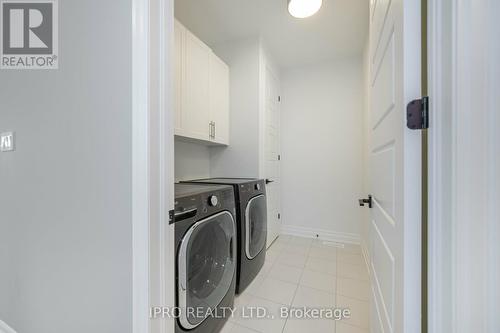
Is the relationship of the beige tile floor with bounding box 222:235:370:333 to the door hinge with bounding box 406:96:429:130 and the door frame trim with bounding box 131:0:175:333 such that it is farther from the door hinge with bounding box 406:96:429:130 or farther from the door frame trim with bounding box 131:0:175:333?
the door hinge with bounding box 406:96:429:130

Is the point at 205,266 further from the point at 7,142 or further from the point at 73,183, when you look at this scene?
the point at 7,142

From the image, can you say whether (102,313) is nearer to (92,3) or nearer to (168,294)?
(168,294)

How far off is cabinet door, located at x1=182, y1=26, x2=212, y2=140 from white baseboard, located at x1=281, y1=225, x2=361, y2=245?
6.47 feet

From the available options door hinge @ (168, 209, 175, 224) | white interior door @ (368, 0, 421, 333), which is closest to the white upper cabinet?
door hinge @ (168, 209, 175, 224)

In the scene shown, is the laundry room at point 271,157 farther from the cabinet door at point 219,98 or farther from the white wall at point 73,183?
the white wall at point 73,183

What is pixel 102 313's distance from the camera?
2.68ft

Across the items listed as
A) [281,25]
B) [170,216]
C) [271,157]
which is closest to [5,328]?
[170,216]

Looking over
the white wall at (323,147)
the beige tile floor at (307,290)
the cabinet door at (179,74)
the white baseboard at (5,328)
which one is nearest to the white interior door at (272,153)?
the white wall at (323,147)

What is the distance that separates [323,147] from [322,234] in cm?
127

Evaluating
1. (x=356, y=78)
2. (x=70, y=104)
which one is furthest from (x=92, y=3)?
(x=356, y=78)

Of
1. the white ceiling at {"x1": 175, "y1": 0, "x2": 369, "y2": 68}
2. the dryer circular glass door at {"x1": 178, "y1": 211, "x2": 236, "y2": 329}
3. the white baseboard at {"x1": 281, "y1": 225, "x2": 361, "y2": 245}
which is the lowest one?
the white baseboard at {"x1": 281, "y1": 225, "x2": 361, "y2": 245}

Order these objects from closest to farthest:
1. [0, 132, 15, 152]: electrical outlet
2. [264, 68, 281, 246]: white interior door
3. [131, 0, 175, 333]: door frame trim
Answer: [131, 0, 175, 333]: door frame trim
[0, 132, 15, 152]: electrical outlet
[264, 68, 281, 246]: white interior door

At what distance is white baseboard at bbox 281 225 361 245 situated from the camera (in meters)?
2.77

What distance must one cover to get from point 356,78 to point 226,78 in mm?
1796
